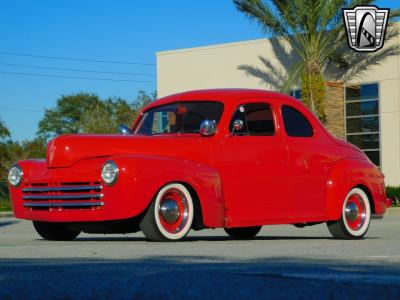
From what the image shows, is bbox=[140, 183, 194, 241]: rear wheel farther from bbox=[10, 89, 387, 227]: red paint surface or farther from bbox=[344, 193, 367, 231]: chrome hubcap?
bbox=[344, 193, 367, 231]: chrome hubcap

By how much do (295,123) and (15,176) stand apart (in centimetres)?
340

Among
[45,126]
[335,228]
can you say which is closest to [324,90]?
[335,228]

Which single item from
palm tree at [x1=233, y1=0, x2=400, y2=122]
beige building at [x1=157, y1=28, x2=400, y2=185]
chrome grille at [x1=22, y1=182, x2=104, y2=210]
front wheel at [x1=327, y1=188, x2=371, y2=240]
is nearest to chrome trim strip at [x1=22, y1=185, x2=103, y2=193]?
chrome grille at [x1=22, y1=182, x2=104, y2=210]

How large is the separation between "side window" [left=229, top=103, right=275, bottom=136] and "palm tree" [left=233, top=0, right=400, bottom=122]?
893 inches

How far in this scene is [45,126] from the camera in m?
96.7

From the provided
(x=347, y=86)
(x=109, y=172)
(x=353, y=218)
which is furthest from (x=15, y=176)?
(x=347, y=86)

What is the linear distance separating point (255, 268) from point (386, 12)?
29430 mm

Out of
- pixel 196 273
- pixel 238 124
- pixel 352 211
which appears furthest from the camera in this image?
pixel 352 211

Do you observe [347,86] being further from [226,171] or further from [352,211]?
[226,171]

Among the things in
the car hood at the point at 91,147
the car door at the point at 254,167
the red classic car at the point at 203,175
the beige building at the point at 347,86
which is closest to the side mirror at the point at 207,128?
Answer: the red classic car at the point at 203,175

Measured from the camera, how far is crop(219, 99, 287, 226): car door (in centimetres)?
997

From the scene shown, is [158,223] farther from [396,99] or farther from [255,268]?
[396,99]

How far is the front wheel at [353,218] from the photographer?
35.9 feet

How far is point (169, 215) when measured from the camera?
9.30 m
